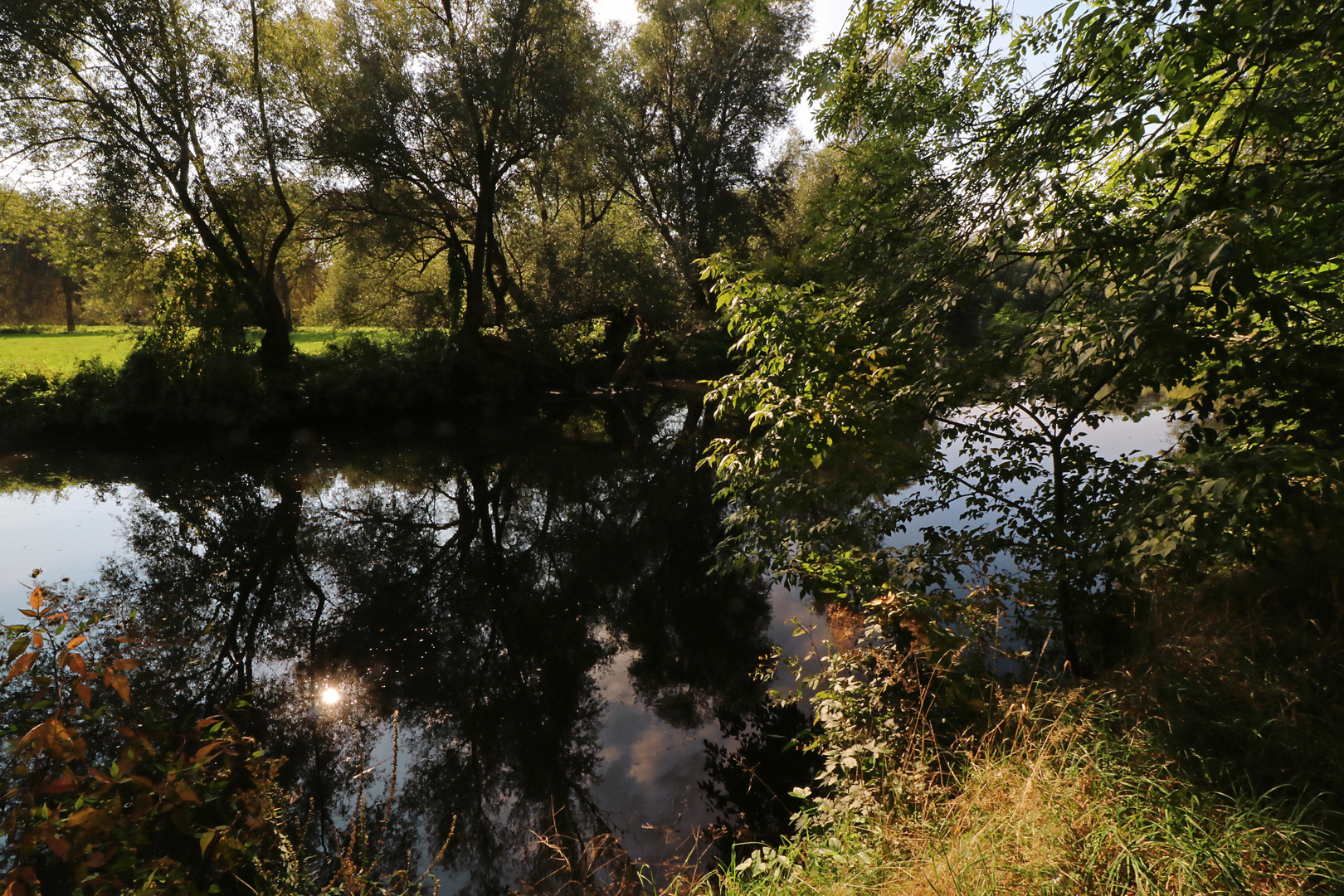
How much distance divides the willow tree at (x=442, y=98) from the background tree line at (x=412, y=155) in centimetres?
6

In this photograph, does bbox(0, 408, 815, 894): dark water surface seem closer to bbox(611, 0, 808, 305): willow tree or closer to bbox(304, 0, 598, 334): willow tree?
bbox(304, 0, 598, 334): willow tree

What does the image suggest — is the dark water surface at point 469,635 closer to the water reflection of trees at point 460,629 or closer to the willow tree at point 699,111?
the water reflection of trees at point 460,629

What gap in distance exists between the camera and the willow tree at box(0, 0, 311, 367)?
571 inches

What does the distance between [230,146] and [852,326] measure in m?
18.1

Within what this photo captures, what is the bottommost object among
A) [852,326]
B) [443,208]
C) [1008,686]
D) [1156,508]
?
[1008,686]

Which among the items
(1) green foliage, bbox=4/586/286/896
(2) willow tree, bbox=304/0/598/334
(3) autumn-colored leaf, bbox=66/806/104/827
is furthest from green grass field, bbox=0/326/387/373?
(3) autumn-colored leaf, bbox=66/806/104/827

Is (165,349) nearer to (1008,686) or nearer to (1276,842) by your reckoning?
(1008,686)

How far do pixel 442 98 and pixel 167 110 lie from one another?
625cm

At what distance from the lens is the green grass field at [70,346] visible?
58.5 feet

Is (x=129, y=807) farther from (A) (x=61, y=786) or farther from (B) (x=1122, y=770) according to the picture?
(B) (x=1122, y=770)

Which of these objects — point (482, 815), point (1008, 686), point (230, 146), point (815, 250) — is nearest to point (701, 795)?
point (482, 815)

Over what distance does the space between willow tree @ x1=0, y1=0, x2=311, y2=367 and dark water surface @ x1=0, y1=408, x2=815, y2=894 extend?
6.85 metres

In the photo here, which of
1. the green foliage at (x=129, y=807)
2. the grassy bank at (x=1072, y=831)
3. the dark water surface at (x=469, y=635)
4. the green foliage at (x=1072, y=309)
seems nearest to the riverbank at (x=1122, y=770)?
the grassy bank at (x=1072, y=831)

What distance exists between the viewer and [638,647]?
23.3 ft
